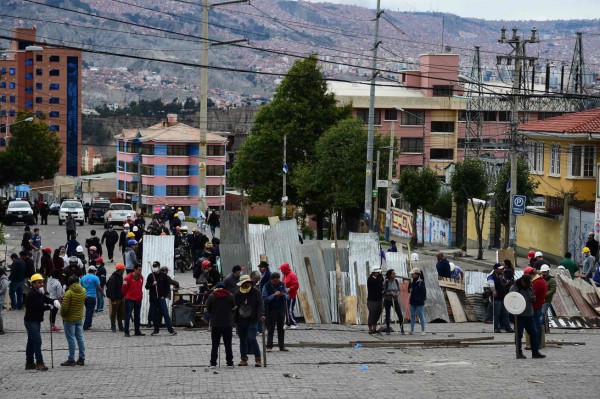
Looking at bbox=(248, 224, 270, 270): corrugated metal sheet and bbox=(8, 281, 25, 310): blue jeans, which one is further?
bbox=(248, 224, 270, 270): corrugated metal sheet

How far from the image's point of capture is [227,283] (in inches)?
902

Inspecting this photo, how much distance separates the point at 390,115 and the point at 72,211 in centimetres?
5038

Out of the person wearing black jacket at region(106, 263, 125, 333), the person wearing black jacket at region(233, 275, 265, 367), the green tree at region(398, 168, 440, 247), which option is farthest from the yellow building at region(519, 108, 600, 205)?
the person wearing black jacket at region(233, 275, 265, 367)

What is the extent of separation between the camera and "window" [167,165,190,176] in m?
113

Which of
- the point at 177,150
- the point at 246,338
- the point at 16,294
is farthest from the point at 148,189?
the point at 246,338

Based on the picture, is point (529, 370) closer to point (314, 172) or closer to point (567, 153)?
point (567, 153)

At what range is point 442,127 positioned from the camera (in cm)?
10956

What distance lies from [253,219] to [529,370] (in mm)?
58400

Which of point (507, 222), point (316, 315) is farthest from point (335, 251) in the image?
point (507, 222)

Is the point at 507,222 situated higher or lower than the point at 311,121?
lower

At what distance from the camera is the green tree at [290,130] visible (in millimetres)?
74812

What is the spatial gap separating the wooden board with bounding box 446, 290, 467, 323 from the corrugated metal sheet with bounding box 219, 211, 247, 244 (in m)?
5.45

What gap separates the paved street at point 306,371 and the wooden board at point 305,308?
1694mm

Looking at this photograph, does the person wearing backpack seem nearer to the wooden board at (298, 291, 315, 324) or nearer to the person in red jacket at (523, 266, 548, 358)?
the wooden board at (298, 291, 315, 324)
